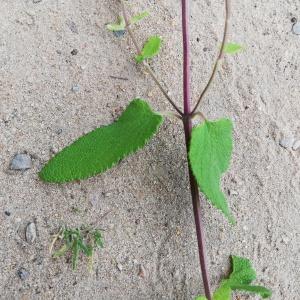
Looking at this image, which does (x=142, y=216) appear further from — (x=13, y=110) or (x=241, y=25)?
(x=241, y=25)

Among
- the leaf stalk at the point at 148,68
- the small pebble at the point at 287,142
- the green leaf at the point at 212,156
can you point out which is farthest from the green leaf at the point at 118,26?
the small pebble at the point at 287,142

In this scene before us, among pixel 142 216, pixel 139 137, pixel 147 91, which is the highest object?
pixel 147 91

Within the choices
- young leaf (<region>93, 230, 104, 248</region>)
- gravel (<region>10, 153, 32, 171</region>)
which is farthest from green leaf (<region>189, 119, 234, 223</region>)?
gravel (<region>10, 153, 32, 171</region>)

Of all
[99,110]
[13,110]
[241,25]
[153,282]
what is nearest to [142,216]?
[153,282]

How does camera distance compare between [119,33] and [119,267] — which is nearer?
[119,267]

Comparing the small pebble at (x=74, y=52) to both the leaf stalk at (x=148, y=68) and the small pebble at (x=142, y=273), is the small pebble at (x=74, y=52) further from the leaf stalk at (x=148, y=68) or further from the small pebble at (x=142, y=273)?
the small pebble at (x=142, y=273)

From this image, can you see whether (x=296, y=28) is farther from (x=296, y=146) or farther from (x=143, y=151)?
(x=143, y=151)

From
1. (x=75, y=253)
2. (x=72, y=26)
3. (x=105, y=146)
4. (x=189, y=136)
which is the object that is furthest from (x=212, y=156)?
(x=72, y=26)
